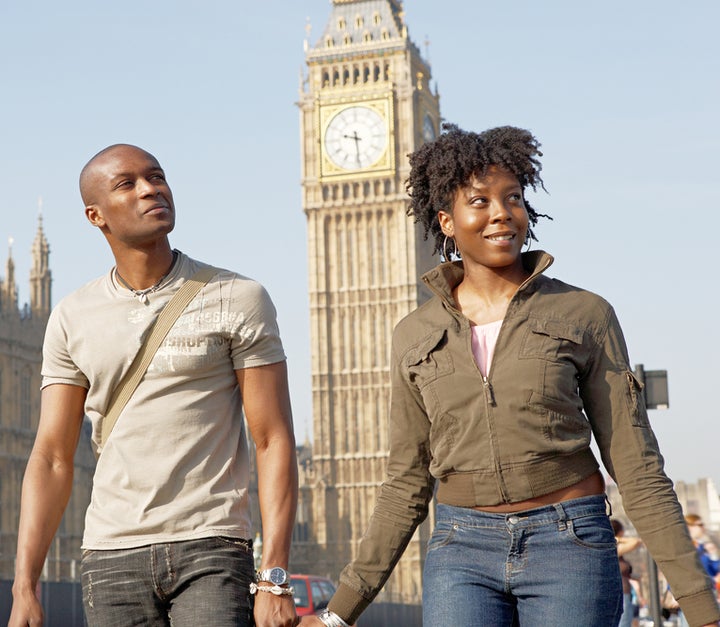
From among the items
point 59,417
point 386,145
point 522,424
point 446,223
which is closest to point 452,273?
point 446,223

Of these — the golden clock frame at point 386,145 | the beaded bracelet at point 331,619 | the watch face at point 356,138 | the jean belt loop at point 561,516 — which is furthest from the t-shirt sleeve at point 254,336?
the watch face at point 356,138

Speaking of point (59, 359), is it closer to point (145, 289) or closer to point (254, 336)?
point (145, 289)

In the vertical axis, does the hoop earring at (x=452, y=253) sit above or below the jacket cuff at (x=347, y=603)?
above

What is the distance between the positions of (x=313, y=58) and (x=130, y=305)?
1933 inches

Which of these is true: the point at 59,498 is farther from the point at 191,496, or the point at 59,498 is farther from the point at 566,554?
the point at 566,554

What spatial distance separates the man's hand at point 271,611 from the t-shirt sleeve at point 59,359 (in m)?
0.76

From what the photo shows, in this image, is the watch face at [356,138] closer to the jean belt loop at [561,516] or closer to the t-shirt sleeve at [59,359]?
the t-shirt sleeve at [59,359]

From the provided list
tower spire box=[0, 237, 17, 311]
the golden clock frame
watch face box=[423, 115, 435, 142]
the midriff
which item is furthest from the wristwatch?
watch face box=[423, 115, 435, 142]

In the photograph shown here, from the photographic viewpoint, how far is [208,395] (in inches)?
149

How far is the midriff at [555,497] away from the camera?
341 cm

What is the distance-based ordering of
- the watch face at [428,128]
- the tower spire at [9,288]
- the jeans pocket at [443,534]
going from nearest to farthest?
the jeans pocket at [443,534] → the tower spire at [9,288] → the watch face at [428,128]

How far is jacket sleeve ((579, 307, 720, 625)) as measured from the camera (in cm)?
331

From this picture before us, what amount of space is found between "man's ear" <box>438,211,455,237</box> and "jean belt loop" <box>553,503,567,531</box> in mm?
748

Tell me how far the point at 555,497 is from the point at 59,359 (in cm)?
133
